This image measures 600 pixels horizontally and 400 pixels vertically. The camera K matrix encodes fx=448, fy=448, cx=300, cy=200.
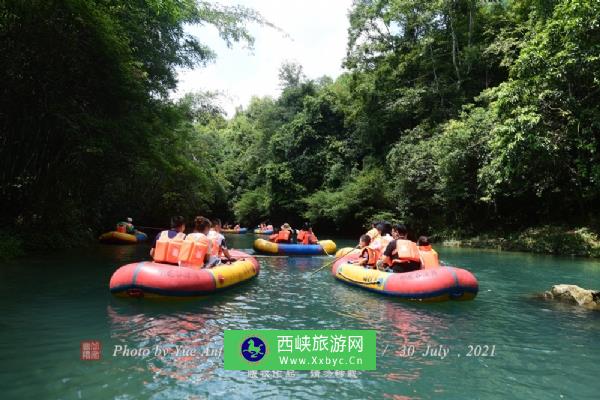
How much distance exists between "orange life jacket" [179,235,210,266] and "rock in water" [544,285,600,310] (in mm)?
6246

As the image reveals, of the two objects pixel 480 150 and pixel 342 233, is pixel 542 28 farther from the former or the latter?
pixel 342 233

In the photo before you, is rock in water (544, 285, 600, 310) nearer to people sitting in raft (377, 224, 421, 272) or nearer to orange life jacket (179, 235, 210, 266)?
people sitting in raft (377, 224, 421, 272)

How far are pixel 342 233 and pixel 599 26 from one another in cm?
1903

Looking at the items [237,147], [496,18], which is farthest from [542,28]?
[237,147]

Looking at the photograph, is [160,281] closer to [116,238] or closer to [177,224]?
[177,224]

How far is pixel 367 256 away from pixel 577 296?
4.02 metres

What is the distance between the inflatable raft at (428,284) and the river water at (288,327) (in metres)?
0.20

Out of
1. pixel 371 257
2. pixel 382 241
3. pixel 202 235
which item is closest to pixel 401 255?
pixel 382 241

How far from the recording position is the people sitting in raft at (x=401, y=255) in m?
8.11

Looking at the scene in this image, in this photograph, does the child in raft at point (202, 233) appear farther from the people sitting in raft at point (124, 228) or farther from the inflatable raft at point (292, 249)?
the people sitting in raft at point (124, 228)

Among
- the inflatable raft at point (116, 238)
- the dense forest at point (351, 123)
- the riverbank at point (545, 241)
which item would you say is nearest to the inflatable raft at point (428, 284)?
the dense forest at point (351, 123)

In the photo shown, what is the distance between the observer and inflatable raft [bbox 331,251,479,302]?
24.0 ft

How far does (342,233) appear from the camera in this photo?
95.9ft

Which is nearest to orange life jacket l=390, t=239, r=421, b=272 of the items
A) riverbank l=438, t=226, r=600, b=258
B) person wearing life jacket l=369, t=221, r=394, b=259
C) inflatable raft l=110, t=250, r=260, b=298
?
person wearing life jacket l=369, t=221, r=394, b=259
